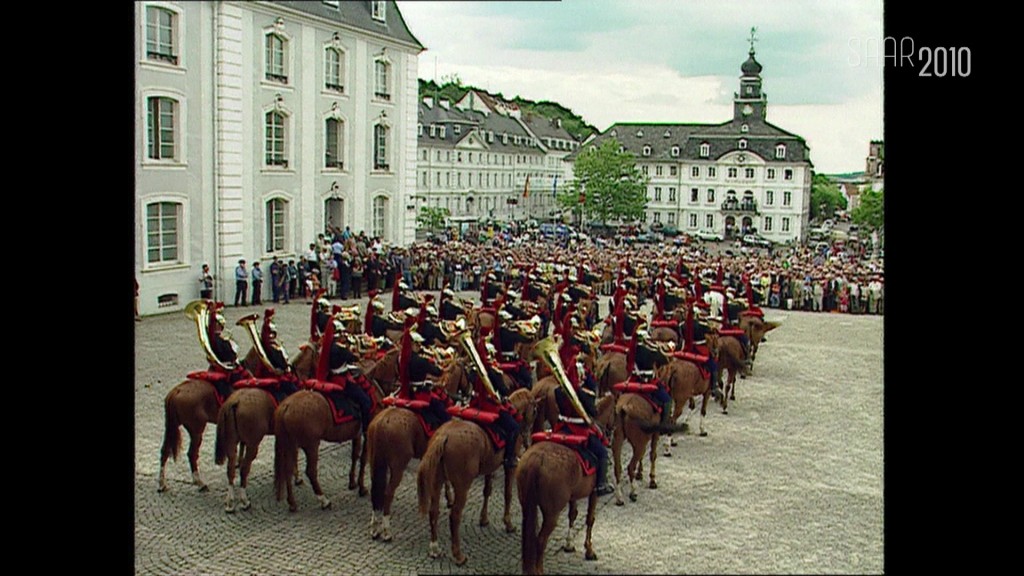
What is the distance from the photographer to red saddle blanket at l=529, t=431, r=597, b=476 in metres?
4.29

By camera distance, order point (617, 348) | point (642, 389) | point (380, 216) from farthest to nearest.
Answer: point (380, 216)
point (617, 348)
point (642, 389)

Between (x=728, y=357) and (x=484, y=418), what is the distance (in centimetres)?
356

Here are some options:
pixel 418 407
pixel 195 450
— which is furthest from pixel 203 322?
pixel 418 407

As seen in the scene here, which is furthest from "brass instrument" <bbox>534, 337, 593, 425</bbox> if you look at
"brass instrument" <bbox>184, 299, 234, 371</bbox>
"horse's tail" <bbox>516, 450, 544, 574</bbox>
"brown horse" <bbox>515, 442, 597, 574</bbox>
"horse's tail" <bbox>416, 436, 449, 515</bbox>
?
"brass instrument" <bbox>184, 299, 234, 371</bbox>

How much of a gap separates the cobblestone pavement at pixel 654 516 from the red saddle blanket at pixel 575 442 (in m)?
0.44

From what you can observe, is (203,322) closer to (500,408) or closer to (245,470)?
(245,470)

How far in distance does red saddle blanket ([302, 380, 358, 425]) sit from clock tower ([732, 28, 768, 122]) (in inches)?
107

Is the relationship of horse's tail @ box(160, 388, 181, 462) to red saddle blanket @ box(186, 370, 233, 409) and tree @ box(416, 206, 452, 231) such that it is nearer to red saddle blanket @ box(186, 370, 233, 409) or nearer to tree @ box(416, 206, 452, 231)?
red saddle blanket @ box(186, 370, 233, 409)

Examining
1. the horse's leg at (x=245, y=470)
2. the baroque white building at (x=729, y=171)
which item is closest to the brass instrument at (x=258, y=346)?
the horse's leg at (x=245, y=470)

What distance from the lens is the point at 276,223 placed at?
8.06 metres
